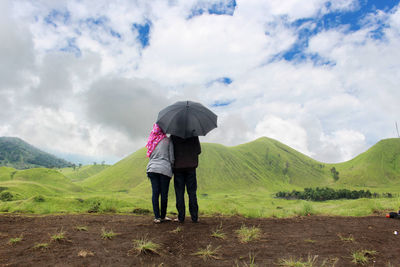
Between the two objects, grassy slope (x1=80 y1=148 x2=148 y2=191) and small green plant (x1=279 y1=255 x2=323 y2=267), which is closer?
small green plant (x1=279 y1=255 x2=323 y2=267)

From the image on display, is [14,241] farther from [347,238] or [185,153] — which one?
[347,238]

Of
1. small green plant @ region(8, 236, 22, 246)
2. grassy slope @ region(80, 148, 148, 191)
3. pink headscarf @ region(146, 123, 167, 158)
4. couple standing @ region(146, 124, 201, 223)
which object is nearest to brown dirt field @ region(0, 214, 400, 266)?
small green plant @ region(8, 236, 22, 246)

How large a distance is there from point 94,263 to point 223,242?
2.78 metres

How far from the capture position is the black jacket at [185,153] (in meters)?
8.33

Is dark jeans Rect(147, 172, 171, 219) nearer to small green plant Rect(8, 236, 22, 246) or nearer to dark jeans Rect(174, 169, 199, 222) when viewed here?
dark jeans Rect(174, 169, 199, 222)

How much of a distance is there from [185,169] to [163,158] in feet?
2.51

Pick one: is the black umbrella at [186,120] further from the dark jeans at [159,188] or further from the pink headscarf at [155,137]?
the dark jeans at [159,188]

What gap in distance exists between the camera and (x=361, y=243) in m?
6.35

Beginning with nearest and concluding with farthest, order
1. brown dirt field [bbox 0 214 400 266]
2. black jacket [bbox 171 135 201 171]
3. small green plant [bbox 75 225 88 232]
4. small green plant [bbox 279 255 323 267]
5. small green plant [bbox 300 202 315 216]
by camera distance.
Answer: small green plant [bbox 279 255 323 267] → brown dirt field [bbox 0 214 400 266] → small green plant [bbox 75 225 88 232] → black jacket [bbox 171 135 201 171] → small green plant [bbox 300 202 315 216]

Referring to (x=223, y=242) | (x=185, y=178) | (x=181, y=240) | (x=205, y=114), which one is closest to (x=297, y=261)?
(x=223, y=242)

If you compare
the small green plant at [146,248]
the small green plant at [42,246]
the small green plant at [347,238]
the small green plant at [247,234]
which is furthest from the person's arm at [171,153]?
the small green plant at [347,238]

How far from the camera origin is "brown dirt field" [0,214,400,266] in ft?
16.9

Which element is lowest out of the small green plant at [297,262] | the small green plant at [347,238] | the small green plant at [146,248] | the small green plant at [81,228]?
the small green plant at [297,262]

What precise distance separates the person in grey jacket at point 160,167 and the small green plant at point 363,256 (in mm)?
5054
